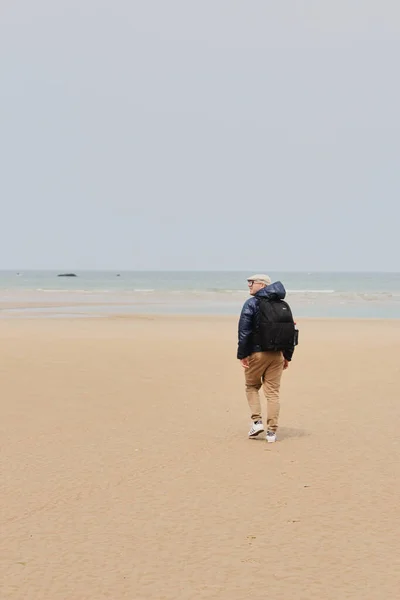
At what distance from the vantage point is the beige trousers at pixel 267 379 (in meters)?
→ 8.48

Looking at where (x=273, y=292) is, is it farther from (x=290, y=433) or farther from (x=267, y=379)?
(x=290, y=433)

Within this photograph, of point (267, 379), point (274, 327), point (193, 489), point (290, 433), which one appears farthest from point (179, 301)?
point (193, 489)

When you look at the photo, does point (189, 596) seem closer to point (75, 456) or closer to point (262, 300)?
point (75, 456)

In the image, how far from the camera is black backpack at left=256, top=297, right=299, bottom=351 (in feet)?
27.3

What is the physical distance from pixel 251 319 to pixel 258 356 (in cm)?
41

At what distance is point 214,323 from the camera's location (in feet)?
96.9

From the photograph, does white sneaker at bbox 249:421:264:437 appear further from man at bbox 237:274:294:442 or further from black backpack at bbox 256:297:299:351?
black backpack at bbox 256:297:299:351

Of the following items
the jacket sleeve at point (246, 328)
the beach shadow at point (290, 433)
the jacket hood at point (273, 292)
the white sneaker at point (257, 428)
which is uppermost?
→ the jacket hood at point (273, 292)

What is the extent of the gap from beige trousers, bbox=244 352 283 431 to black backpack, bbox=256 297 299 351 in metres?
0.16

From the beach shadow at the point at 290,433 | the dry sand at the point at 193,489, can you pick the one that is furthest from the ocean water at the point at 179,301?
the beach shadow at the point at 290,433

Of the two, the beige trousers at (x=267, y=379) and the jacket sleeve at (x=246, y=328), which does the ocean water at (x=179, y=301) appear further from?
the jacket sleeve at (x=246, y=328)

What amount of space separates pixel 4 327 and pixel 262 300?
18.4 meters

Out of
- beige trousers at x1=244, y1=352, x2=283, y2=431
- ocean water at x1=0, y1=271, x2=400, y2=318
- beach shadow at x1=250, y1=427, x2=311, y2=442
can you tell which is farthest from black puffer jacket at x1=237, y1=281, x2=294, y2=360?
ocean water at x1=0, y1=271, x2=400, y2=318

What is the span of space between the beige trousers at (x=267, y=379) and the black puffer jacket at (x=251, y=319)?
0.34 ft
